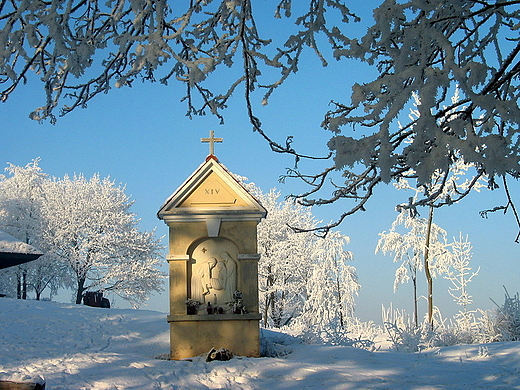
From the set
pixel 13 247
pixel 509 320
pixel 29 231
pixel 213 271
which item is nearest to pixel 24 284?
pixel 29 231

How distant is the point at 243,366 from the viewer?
26.2 ft

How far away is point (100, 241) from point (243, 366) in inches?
730

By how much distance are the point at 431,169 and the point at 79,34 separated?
3989mm

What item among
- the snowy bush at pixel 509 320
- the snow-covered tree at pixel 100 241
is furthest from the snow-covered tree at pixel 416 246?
the snow-covered tree at pixel 100 241

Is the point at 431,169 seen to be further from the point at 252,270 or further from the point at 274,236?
the point at 274,236

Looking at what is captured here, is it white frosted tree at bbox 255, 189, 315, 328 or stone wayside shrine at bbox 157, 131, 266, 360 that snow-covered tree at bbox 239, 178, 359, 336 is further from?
stone wayside shrine at bbox 157, 131, 266, 360

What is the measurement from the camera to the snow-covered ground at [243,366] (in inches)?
278

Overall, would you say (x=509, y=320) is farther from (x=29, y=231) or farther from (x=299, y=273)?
(x=29, y=231)

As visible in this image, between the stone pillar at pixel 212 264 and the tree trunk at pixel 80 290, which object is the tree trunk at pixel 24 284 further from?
the stone pillar at pixel 212 264

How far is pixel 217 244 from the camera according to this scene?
9.66 metres

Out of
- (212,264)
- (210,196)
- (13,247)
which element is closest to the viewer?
(212,264)

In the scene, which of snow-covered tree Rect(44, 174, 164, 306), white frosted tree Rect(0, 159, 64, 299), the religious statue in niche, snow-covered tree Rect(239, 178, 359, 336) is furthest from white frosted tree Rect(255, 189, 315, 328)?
the religious statue in niche

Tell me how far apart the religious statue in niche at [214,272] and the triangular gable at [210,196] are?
2.20 ft

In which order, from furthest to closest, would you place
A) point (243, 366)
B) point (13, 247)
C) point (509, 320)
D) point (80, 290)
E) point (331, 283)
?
1. point (80, 290)
2. point (331, 283)
3. point (13, 247)
4. point (509, 320)
5. point (243, 366)
